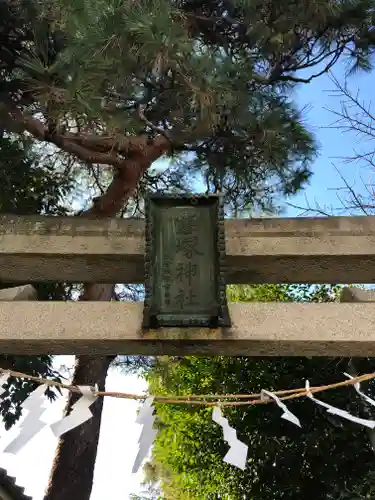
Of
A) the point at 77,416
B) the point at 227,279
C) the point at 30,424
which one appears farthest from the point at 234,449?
the point at 227,279

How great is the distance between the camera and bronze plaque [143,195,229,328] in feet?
7.59

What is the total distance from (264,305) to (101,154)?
7.12 ft

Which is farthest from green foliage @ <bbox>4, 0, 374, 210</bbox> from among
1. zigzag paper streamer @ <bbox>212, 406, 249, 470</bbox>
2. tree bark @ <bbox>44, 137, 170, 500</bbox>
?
zigzag paper streamer @ <bbox>212, 406, 249, 470</bbox>

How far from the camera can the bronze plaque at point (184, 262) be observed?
2.31m

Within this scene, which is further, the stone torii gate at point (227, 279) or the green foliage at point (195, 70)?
the green foliage at point (195, 70)

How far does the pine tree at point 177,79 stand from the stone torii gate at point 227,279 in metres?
0.68

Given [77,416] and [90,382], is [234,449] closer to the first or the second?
[77,416]

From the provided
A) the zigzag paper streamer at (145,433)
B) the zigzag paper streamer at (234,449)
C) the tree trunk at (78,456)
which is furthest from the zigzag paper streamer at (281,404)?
the tree trunk at (78,456)

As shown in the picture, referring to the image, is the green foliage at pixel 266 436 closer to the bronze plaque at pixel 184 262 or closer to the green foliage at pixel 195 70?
the green foliage at pixel 195 70

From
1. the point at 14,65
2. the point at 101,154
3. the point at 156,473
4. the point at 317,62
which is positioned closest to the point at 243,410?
the point at 101,154

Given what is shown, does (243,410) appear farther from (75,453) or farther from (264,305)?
(264,305)

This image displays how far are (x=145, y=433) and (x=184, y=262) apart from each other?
0.82m

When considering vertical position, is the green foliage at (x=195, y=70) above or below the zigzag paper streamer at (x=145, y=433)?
above

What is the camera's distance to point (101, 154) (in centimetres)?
408
